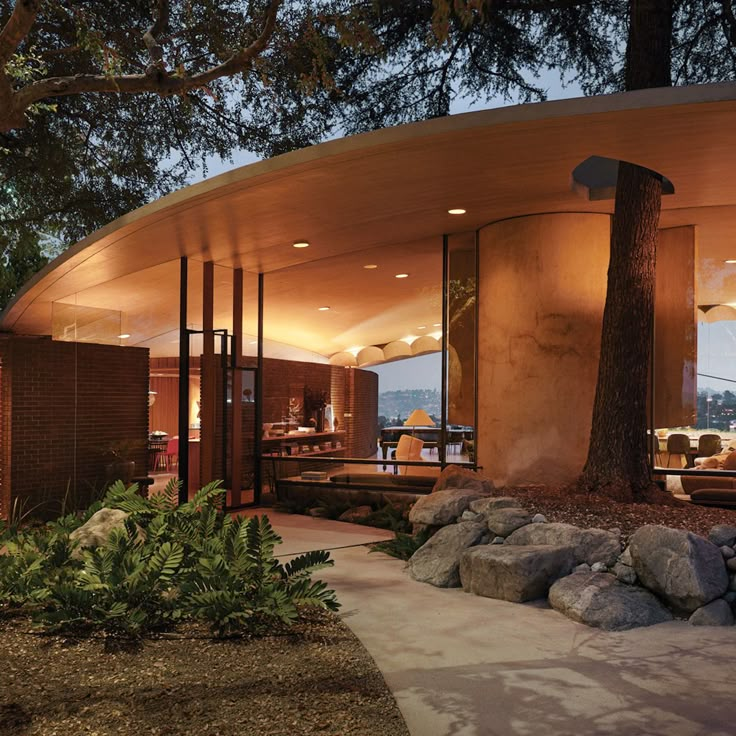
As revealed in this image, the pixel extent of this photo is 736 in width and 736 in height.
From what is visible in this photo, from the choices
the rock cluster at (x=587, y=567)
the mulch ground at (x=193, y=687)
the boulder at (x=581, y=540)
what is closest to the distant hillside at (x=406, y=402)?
the rock cluster at (x=587, y=567)

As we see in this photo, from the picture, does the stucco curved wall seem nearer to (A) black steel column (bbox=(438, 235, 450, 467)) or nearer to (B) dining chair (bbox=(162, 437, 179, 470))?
(A) black steel column (bbox=(438, 235, 450, 467))

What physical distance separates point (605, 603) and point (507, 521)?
121 centimetres

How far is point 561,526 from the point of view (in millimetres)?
5480

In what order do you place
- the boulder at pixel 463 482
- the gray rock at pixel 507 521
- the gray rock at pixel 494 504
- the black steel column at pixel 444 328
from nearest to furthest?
the gray rock at pixel 507 521, the gray rock at pixel 494 504, the boulder at pixel 463 482, the black steel column at pixel 444 328

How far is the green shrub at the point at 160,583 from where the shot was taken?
407 centimetres

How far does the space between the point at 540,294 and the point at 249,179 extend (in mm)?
3377

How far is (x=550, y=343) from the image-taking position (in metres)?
7.86

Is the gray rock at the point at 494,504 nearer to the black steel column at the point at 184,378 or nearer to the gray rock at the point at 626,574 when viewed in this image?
the gray rock at the point at 626,574

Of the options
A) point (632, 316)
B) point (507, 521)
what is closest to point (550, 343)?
Answer: point (632, 316)

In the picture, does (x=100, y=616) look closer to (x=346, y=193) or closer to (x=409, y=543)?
(x=409, y=543)

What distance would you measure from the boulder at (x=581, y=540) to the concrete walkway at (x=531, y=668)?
0.51 m

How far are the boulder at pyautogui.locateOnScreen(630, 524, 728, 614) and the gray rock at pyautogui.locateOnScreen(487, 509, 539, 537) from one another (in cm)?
96

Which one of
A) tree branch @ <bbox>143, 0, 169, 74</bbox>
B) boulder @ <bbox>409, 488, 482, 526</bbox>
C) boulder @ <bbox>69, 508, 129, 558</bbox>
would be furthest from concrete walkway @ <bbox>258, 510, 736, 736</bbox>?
tree branch @ <bbox>143, 0, 169, 74</bbox>

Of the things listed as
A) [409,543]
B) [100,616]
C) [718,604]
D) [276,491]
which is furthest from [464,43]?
[100,616]
